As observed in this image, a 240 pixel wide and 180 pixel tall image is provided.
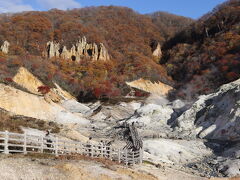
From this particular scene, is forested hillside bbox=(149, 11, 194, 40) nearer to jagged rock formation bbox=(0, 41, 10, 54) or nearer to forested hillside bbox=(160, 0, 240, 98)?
forested hillside bbox=(160, 0, 240, 98)

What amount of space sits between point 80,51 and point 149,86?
31.0m

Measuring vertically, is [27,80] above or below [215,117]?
above

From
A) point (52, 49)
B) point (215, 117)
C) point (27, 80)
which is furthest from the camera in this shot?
point (52, 49)

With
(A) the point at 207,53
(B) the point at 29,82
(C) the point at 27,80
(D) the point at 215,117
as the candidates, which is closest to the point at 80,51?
(A) the point at 207,53

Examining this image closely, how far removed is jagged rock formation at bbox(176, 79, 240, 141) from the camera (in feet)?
120

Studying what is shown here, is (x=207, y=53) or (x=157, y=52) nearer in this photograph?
(x=207, y=53)

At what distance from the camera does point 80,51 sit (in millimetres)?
114750

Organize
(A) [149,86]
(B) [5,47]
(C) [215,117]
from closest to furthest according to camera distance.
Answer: (C) [215,117], (A) [149,86], (B) [5,47]

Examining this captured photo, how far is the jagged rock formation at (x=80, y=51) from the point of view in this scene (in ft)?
364

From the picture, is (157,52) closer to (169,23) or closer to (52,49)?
(169,23)

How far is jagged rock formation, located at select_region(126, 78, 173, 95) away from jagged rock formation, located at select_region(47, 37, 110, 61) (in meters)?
22.0

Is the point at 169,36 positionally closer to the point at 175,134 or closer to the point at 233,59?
the point at 233,59

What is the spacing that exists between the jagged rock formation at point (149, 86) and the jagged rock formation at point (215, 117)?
49.3 m

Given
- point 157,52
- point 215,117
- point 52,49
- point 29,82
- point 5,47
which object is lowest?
point 215,117
